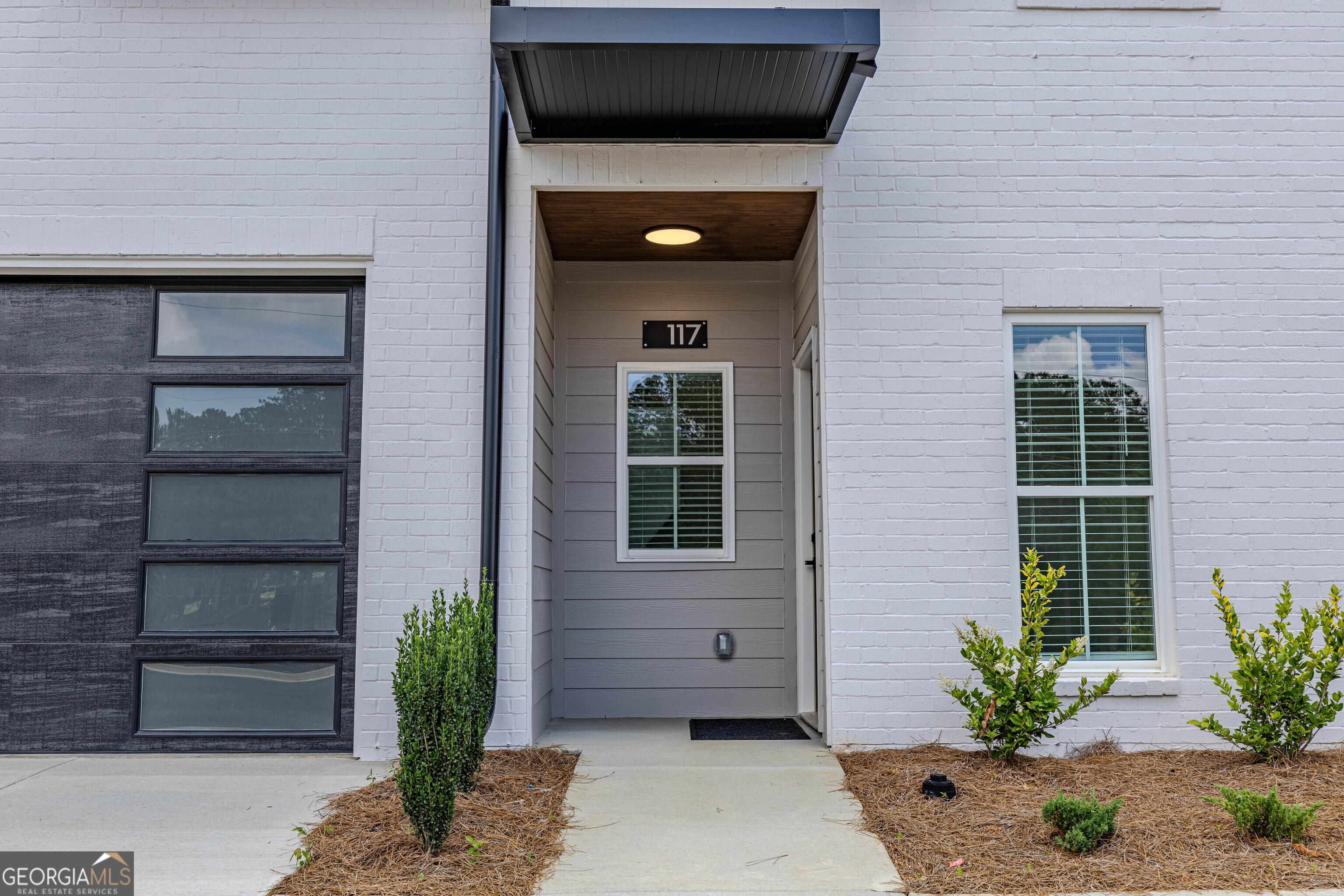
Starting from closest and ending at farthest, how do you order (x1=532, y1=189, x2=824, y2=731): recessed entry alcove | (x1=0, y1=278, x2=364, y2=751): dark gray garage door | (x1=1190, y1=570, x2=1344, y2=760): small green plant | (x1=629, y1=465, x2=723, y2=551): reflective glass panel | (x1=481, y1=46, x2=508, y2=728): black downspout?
(x1=1190, y1=570, x2=1344, y2=760): small green plant
(x1=481, y1=46, x2=508, y2=728): black downspout
(x1=0, y1=278, x2=364, y2=751): dark gray garage door
(x1=532, y1=189, x2=824, y2=731): recessed entry alcove
(x1=629, y1=465, x2=723, y2=551): reflective glass panel

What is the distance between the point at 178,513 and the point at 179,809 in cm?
149

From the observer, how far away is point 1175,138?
480cm

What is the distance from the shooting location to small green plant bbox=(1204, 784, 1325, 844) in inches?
126

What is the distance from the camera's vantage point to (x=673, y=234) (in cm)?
538

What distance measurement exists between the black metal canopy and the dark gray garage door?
4.39ft

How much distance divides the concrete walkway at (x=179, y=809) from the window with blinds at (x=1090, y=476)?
3.19 m

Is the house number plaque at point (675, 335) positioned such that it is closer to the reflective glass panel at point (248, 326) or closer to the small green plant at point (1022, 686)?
the reflective glass panel at point (248, 326)

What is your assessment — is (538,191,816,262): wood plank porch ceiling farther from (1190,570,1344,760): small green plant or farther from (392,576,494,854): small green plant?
(1190,570,1344,760): small green plant

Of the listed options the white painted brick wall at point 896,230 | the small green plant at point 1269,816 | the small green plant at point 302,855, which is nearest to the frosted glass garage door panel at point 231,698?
the white painted brick wall at point 896,230

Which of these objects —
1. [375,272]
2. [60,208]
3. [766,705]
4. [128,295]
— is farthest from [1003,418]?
[60,208]

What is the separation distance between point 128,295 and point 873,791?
4.04 meters

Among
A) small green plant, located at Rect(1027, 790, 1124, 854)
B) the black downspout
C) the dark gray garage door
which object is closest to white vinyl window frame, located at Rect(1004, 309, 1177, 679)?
small green plant, located at Rect(1027, 790, 1124, 854)

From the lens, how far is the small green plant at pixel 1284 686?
4055mm
